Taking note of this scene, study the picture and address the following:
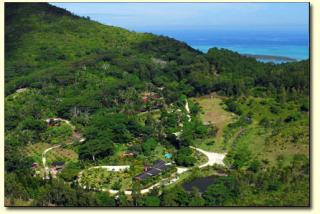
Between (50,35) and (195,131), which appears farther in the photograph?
(50,35)

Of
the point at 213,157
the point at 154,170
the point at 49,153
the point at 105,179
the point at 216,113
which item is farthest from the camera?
the point at 216,113

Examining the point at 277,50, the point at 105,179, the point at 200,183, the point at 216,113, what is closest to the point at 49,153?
the point at 105,179

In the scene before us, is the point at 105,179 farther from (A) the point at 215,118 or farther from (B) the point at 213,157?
(A) the point at 215,118

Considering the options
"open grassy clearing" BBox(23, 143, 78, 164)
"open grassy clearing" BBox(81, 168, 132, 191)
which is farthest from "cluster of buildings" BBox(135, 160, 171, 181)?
"open grassy clearing" BBox(23, 143, 78, 164)

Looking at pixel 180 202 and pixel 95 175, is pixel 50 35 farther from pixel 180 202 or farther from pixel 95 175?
pixel 180 202

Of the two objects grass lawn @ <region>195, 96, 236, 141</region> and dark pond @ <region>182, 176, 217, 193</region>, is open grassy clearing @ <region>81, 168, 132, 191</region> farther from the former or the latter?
grass lawn @ <region>195, 96, 236, 141</region>

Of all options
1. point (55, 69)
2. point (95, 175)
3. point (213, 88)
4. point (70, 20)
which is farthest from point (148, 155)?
point (70, 20)
